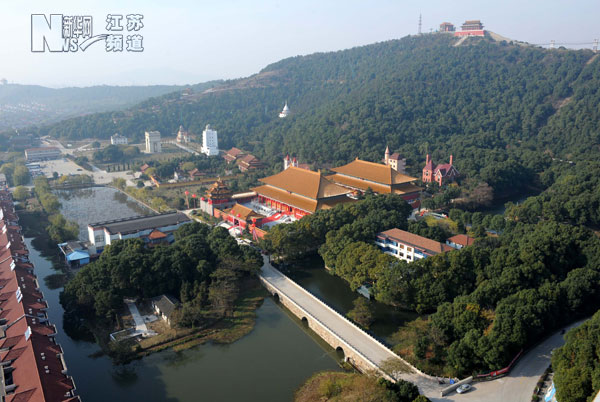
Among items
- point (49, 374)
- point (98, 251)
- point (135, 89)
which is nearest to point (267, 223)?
point (98, 251)

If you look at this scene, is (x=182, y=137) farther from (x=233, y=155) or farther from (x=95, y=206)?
(x=95, y=206)

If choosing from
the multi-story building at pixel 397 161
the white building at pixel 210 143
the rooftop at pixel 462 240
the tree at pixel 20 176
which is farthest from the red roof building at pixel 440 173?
the tree at pixel 20 176

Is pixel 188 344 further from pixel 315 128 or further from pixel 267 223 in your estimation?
pixel 315 128

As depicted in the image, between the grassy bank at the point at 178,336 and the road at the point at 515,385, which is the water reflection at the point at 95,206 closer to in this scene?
the grassy bank at the point at 178,336

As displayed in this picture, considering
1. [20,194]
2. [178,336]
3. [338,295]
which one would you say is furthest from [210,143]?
[178,336]

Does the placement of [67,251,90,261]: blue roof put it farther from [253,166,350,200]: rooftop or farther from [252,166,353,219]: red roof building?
[253,166,350,200]: rooftop

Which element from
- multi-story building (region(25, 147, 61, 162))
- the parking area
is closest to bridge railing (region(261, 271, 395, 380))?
the parking area
